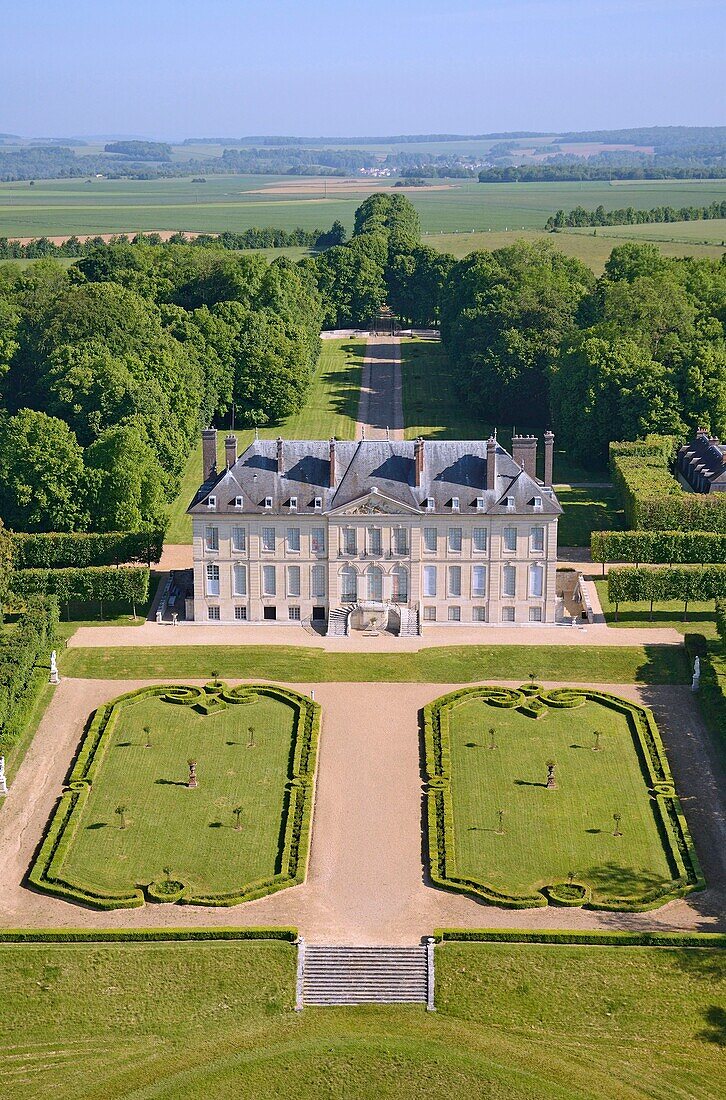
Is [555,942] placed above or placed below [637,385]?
below

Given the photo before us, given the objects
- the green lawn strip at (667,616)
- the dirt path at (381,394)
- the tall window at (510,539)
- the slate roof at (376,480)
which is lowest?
the green lawn strip at (667,616)

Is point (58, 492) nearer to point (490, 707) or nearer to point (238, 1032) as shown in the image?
point (490, 707)

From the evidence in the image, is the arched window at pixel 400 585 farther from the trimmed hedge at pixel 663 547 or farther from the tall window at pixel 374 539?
the trimmed hedge at pixel 663 547

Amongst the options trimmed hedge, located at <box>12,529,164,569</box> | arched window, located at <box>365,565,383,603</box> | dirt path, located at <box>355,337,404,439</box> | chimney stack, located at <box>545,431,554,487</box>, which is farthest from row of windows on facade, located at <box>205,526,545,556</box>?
dirt path, located at <box>355,337,404,439</box>

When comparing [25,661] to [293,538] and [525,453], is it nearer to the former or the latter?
[293,538]

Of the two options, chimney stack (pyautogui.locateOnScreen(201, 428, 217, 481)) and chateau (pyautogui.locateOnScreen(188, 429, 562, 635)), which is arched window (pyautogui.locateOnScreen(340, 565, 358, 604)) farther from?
chimney stack (pyautogui.locateOnScreen(201, 428, 217, 481))

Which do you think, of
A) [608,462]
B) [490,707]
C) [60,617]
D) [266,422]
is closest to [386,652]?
[490,707]

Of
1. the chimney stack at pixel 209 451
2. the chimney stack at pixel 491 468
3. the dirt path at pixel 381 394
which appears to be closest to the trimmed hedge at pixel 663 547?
the chimney stack at pixel 491 468
